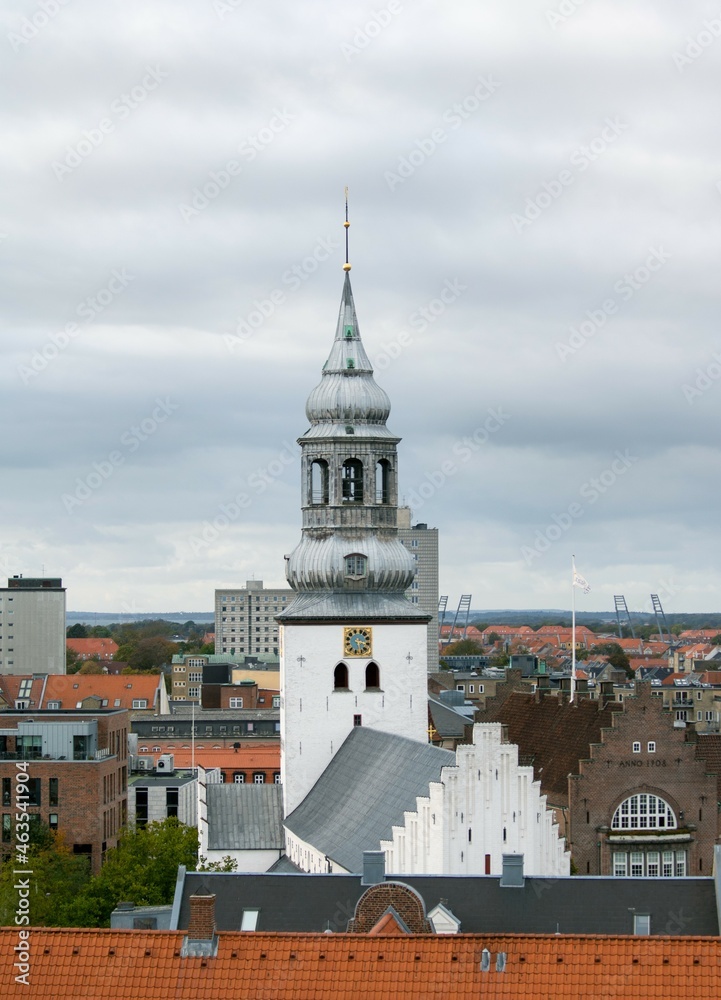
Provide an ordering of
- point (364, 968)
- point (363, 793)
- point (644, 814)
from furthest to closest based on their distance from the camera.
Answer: point (644, 814) < point (363, 793) < point (364, 968)

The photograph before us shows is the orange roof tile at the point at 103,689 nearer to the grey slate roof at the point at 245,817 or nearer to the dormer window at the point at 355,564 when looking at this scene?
the grey slate roof at the point at 245,817

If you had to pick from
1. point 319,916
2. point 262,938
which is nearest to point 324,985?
point 262,938

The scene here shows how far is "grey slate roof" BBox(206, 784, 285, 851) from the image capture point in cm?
7819

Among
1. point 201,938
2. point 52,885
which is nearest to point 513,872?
point 201,938

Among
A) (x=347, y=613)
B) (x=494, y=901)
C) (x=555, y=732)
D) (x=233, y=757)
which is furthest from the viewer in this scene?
(x=233, y=757)

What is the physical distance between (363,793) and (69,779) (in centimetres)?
3126

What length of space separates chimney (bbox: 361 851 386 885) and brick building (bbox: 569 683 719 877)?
23.9 m

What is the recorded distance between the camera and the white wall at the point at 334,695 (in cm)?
7938

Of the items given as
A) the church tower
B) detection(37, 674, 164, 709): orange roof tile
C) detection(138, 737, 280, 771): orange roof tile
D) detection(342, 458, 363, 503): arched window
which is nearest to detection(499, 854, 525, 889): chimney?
the church tower

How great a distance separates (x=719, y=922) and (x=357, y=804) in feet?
70.1

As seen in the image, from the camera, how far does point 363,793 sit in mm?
68938

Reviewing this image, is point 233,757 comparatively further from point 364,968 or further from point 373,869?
point 364,968

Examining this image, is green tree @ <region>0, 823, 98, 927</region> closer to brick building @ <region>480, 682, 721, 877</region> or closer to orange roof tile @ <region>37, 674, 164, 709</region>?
brick building @ <region>480, 682, 721, 877</region>

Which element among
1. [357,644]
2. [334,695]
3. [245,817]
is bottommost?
[245,817]
